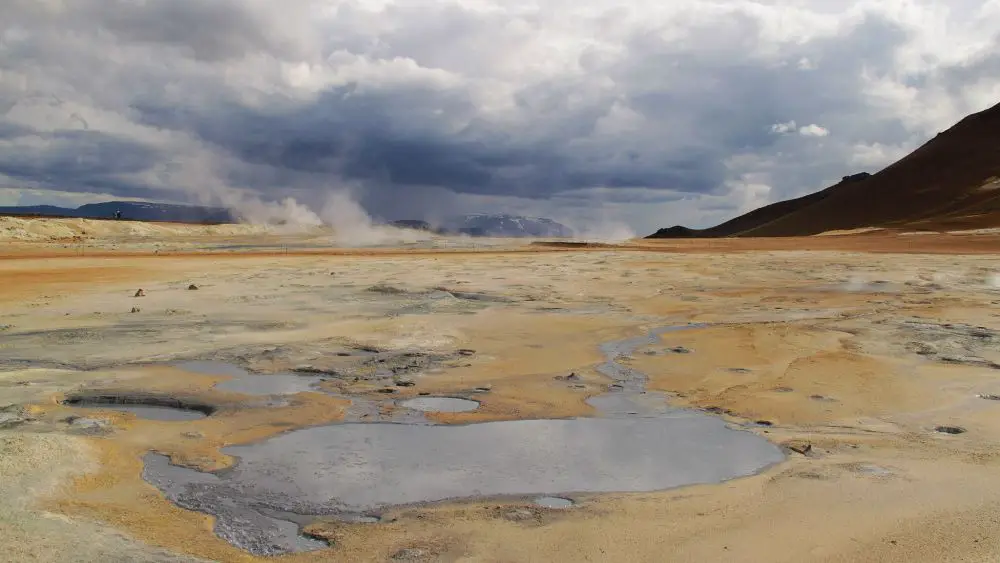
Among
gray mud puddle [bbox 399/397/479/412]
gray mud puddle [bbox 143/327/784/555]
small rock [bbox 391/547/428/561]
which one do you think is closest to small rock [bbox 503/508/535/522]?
gray mud puddle [bbox 143/327/784/555]

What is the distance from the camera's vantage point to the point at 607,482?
19.6 feet

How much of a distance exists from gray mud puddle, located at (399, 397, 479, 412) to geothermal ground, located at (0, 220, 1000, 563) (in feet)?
0.14

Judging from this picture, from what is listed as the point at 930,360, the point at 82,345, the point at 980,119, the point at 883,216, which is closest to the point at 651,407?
the point at 930,360

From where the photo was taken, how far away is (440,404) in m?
8.61

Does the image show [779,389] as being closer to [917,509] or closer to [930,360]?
[930,360]

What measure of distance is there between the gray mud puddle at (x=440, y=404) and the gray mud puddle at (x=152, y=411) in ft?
7.47

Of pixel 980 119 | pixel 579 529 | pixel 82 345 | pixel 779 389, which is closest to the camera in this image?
pixel 579 529

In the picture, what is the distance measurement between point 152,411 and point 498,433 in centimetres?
393

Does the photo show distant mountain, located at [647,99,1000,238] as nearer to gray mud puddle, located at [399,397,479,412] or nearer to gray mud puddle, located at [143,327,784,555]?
gray mud puddle, located at [399,397,479,412]

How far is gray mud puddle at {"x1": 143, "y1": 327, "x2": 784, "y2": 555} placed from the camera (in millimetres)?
5492

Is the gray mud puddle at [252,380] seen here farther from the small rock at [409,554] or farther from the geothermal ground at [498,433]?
the small rock at [409,554]

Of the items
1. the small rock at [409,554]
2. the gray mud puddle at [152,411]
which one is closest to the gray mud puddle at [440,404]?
the gray mud puddle at [152,411]

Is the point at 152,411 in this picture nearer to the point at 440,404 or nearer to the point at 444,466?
the point at 440,404

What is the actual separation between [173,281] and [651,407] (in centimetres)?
1940
